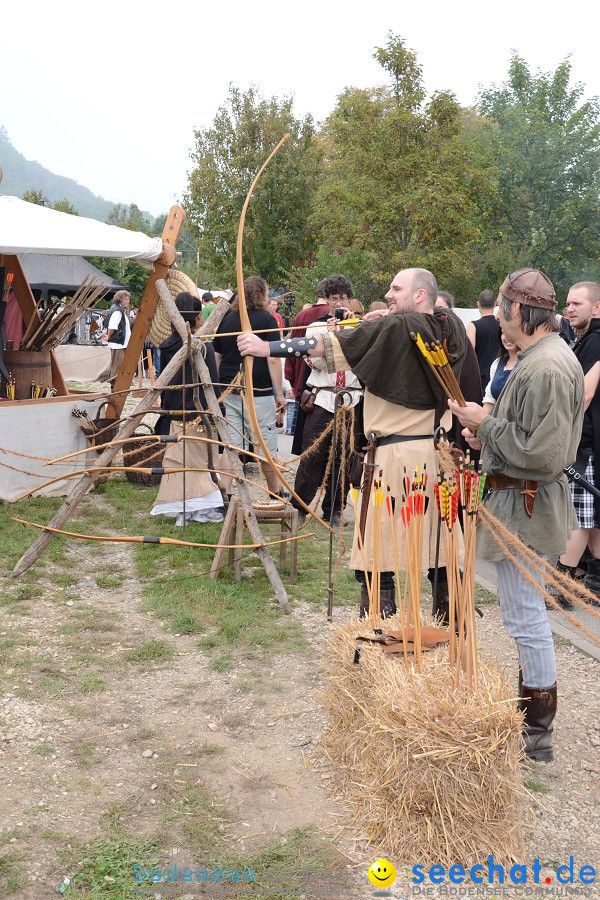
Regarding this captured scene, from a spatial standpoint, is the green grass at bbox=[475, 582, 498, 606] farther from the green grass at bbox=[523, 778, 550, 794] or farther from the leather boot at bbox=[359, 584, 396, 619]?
the green grass at bbox=[523, 778, 550, 794]

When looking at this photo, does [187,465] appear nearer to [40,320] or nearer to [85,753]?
[40,320]

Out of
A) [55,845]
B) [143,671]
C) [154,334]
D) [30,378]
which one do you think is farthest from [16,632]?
[154,334]

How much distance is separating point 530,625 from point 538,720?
35cm

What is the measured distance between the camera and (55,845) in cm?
241

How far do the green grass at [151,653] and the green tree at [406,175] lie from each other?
1114 centimetres

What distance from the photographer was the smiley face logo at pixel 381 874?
7.43ft

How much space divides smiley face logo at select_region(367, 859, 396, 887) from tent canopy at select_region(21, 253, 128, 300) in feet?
43.1

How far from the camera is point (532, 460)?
8.78 ft

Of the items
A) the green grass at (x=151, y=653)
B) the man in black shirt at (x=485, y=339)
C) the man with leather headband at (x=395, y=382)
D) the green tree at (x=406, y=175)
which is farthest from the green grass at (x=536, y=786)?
the green tree at (x=406, y=175)

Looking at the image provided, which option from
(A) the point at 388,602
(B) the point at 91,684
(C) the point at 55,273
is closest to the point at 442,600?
(A) the point at 388,602

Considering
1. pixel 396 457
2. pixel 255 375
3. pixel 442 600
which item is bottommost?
pixel 442 600

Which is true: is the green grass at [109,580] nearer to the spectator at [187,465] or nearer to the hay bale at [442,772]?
the spectator at [187,465]

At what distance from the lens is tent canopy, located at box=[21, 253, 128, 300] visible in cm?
1515

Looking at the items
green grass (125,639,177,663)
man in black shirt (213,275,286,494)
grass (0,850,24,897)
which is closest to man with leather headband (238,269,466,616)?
green grass (125,639,177,663)
